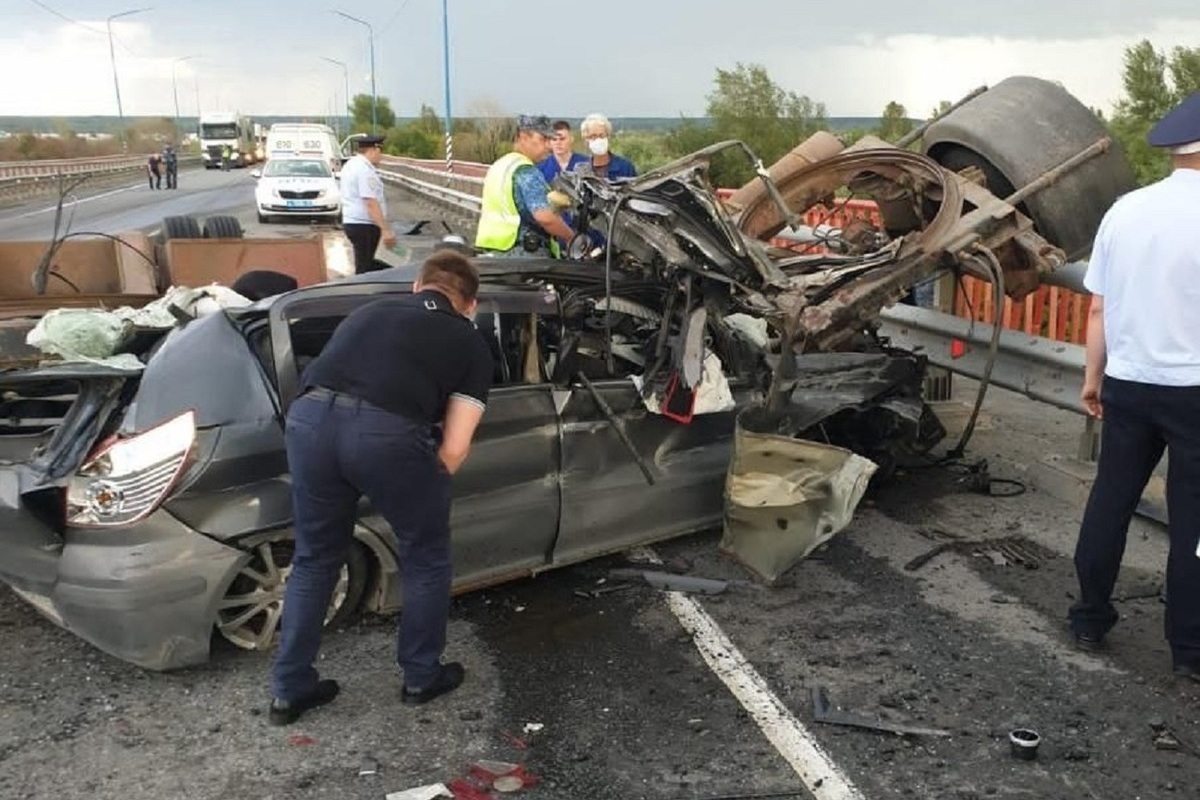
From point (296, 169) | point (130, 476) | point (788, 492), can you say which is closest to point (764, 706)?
point (788, 492)

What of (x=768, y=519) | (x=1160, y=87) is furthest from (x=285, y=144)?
(x=768, y=519)

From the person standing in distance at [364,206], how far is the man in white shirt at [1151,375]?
7088 mm

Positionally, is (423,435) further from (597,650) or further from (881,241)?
(881,241)

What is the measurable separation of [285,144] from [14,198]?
37.5ft

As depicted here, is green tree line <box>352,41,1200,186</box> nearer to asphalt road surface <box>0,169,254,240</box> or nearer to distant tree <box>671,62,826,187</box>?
distant tree <box>671,62,826,187</box>

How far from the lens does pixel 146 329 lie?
4.89 metres

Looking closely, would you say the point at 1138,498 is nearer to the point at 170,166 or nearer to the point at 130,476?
the point at 130,476

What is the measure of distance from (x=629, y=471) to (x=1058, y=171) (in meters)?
3.11

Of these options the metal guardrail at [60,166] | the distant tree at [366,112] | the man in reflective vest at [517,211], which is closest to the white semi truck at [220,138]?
the metal guardrail at [60,166]

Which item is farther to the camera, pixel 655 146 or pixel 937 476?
pixel 655 146

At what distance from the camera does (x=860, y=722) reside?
357cm

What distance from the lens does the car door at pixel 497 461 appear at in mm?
4238

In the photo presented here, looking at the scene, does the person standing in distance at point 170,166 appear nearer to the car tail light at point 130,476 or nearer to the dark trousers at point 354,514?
the car tail light at point 130,476

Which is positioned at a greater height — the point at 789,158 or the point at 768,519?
the point at 789,158
